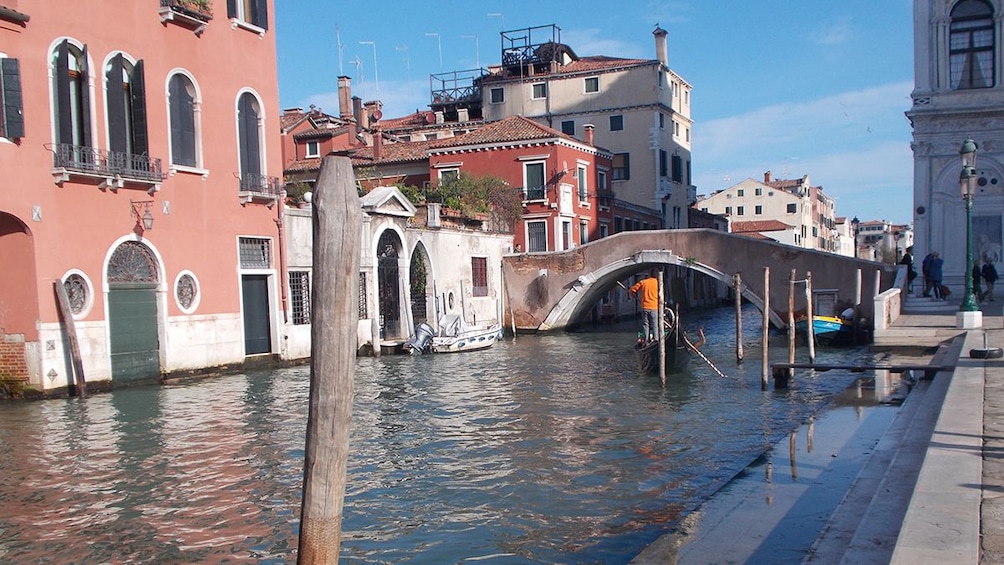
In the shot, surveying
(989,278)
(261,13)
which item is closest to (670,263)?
(989,278)

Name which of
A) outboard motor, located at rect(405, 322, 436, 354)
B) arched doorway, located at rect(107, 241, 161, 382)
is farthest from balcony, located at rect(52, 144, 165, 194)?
outboard motor, located at rect(405, 322, 436, 354)

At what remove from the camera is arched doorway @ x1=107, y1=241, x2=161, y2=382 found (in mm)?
12125

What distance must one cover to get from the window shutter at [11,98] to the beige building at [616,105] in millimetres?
21054

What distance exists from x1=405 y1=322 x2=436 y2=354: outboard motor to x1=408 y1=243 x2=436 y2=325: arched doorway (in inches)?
65.3

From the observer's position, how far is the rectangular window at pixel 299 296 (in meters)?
15.5

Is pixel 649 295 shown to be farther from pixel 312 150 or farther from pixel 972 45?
pixel 312 150

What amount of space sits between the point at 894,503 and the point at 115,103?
1106 centimetres

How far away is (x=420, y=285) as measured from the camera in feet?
64.3

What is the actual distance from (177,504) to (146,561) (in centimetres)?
120

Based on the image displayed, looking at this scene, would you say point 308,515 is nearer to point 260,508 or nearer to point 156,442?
point 260,508

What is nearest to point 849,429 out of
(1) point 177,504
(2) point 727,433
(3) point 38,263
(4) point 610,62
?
(2) point 727,433

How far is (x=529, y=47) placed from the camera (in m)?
32.5

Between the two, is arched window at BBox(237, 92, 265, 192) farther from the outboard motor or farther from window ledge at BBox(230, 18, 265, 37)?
the outboard motor

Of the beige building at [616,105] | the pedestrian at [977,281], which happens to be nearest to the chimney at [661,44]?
the beige building at [616,105]
